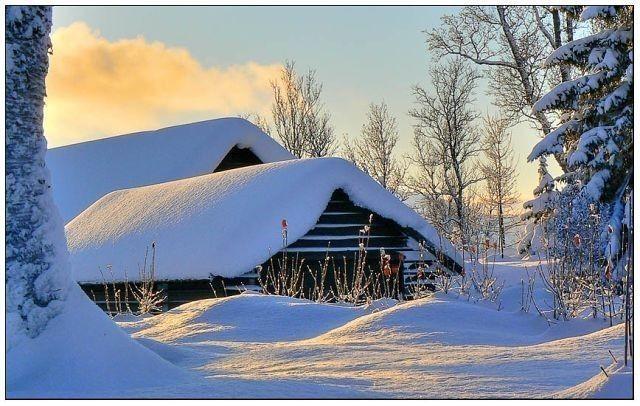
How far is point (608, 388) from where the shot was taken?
3.43 metres

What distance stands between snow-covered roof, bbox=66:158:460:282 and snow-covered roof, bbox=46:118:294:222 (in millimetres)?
6588

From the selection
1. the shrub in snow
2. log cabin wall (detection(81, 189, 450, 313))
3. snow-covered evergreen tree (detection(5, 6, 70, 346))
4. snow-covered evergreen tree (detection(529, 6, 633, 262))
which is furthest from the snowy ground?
snow-covered evergreen tree (detection(529, 6, 633, 262))

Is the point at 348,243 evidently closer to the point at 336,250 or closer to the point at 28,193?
the point at 336,250

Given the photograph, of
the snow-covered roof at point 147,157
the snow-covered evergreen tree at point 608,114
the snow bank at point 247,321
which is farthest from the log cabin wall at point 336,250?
the snow-covered roof at point 147,157

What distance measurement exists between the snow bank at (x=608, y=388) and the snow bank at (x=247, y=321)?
3.10 metres

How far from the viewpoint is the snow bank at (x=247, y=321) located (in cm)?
645

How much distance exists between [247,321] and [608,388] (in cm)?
400

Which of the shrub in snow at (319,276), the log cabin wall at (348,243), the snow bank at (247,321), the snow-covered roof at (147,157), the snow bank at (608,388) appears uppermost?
the snow-covered roof at (147,157)

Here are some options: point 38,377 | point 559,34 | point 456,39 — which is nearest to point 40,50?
point 38,377

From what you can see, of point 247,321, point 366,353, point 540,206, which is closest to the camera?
point 366,353

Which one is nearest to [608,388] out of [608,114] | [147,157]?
[608,114]

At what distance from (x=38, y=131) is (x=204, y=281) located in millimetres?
6010

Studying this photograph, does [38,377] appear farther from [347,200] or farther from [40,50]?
[347,200]

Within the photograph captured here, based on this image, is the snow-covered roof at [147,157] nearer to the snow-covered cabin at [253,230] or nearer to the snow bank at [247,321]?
the snow-covered cabin at [253,230]
